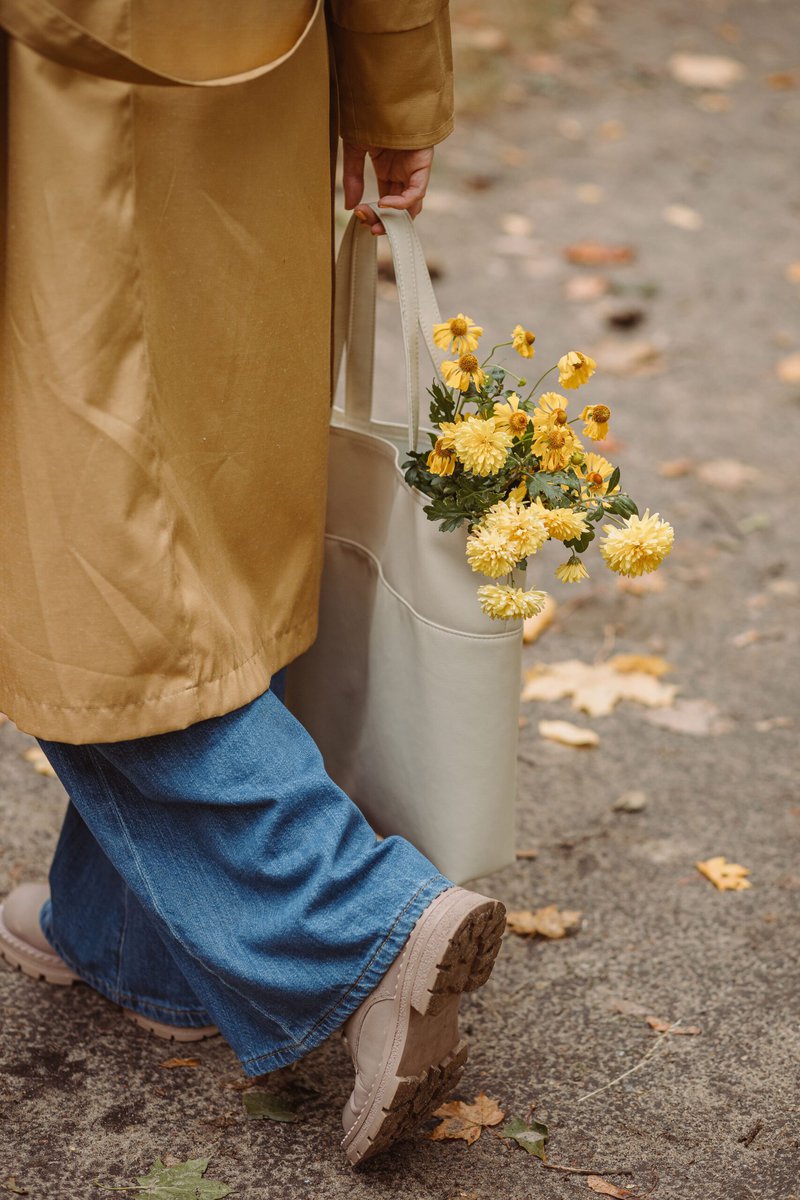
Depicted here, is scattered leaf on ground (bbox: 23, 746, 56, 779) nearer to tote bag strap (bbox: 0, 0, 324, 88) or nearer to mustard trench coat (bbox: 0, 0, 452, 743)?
mustard trench coat (bbox: 0, 0, 452, 743)

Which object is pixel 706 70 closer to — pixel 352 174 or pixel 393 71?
pixel 352 174

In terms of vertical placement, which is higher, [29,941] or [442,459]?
[442,459]

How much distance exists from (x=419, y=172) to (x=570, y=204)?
139 inches

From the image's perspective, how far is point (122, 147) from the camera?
52.7 inches

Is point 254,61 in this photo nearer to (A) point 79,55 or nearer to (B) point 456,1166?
(A) point 79,55

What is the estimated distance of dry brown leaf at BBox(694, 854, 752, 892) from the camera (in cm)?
227

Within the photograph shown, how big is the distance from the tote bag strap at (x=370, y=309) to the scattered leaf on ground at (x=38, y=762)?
103cm

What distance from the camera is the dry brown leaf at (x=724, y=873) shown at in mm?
2273

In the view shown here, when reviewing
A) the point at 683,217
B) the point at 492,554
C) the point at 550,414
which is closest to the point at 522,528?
the point at 492,554

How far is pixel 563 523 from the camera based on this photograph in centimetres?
155

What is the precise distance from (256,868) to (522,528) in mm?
496

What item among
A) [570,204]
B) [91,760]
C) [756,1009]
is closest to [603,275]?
[570,204]

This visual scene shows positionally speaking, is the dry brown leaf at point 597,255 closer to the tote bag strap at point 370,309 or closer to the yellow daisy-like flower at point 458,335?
the tote bag strap at point 370,309

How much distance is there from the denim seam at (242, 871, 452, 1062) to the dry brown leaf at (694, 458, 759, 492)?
7.40 ft
